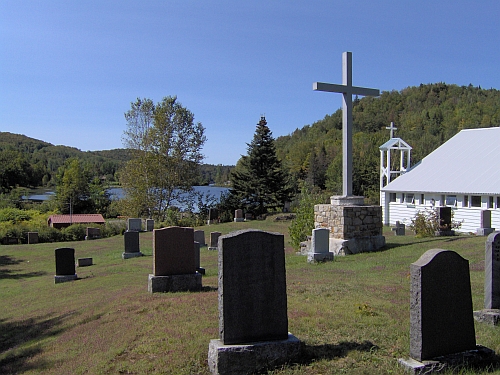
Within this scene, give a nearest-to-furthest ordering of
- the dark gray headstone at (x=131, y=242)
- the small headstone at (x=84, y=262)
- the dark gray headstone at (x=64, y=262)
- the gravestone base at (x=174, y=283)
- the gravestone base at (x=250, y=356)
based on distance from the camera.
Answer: the gravestone base at (x=250, y=356) → the gravestone base at (x=174, y=283) → the dark gray headstone at (x=64, y=262) → the small headstone at (x=84, y=262) → the dark gray headstone at (x=131, y=242)

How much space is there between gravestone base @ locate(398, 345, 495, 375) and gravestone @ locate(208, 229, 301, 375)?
4.11ft

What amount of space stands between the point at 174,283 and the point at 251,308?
4.51 metres

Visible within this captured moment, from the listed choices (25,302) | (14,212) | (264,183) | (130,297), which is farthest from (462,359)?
(14,212)

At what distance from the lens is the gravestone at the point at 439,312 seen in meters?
4.66

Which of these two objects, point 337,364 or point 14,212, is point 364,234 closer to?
point 337,364

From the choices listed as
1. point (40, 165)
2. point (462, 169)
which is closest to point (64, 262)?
point (462, 169)

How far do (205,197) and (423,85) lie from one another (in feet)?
269

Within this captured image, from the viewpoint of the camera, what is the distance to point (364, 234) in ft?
49.6

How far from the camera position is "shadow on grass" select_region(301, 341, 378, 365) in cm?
512

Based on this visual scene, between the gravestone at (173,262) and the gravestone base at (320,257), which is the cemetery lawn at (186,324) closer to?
the gravestone at (173,262)

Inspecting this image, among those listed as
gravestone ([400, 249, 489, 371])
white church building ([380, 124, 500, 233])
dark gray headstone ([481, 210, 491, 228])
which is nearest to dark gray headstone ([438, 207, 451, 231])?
dark gray headstone ([481, 210, 491, 228])

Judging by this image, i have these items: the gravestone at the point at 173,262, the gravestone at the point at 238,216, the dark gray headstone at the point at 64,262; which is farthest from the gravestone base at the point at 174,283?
the gravestone at the point at 238,216

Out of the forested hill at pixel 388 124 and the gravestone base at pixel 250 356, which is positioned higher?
the forested hill at pixel 388 124

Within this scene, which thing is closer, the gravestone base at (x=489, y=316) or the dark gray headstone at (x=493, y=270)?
the dark gray headstone at (x=493, y=270)
